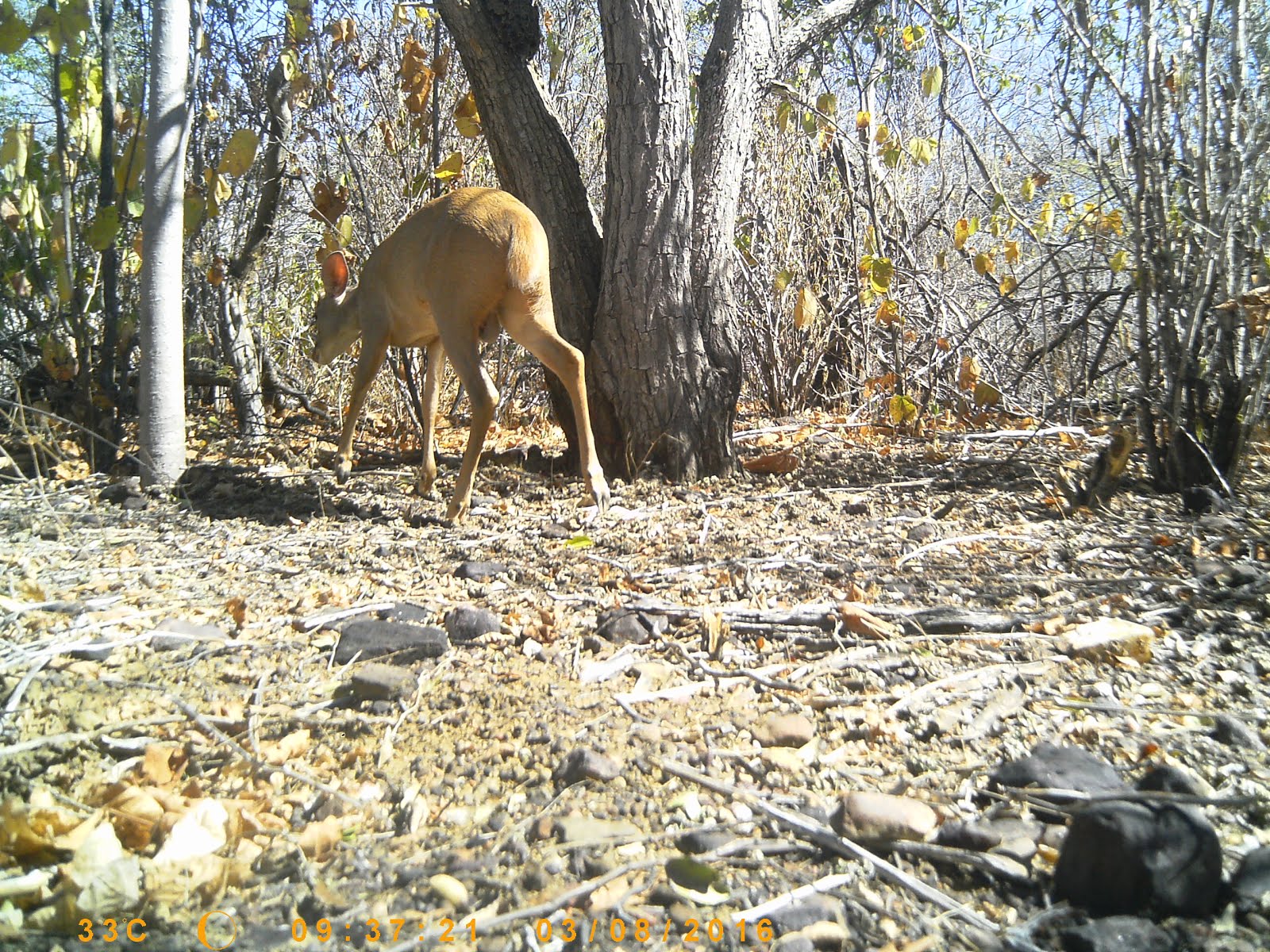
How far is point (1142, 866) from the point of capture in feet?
6.15

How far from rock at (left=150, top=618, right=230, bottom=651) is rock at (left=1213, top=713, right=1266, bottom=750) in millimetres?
3012

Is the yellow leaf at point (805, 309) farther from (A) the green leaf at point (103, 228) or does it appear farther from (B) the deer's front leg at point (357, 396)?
(A) the green leaf at point (103, 228)

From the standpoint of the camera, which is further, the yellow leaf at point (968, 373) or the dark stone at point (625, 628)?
the yellow leaf at point (968, 373)

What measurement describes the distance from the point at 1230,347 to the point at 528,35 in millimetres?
3904

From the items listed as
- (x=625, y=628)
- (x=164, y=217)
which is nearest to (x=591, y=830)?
(x=625, y=628)

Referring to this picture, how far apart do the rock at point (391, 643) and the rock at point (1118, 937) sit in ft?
6.75

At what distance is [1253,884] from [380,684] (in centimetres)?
221

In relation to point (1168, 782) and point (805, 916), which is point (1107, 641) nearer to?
point (1168, 782)

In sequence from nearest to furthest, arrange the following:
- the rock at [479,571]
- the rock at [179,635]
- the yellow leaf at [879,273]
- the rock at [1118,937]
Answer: the rock at [1118,937]
the rock at [179,635]
the rock at [479,571]
the yellow leaf at [879,273]

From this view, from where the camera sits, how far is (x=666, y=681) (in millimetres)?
→ 3092

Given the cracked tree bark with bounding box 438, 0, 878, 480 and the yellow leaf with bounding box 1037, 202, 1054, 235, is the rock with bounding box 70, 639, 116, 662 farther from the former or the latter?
the yellow leaf with bounding box 1037, 202, 1054, 235

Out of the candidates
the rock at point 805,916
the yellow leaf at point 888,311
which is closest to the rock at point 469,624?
the rock at point 805,916

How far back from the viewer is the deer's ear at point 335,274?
6191 mm

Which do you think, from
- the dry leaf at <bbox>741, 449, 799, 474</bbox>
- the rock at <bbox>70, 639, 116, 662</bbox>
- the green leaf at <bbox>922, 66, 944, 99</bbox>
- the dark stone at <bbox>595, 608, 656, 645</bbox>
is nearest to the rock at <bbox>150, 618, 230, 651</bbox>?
the rock at <bbox>70, 639, 116, 662</bbox>
